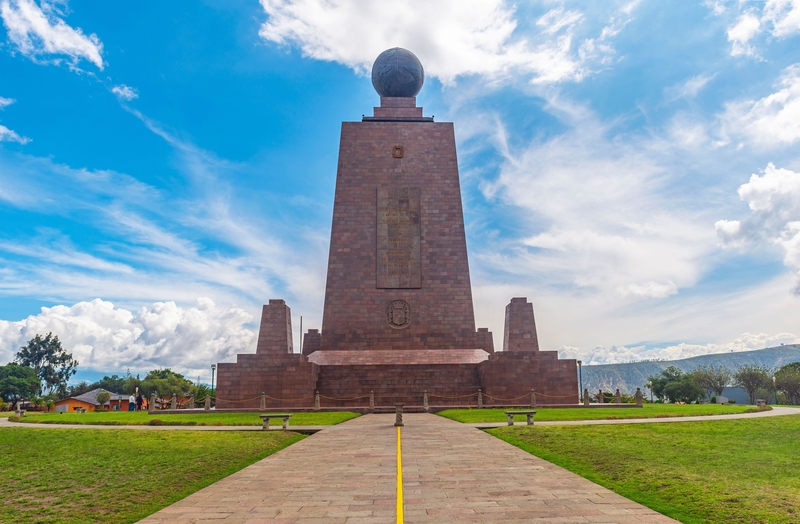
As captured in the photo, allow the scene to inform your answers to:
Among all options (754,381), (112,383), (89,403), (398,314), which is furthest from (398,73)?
(112,383)

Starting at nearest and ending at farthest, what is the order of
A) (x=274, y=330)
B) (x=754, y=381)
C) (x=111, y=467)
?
(x=111, y=467)
(x=274, y=330)
(x=754, y=381)

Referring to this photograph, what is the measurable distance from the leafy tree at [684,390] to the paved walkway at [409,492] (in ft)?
196

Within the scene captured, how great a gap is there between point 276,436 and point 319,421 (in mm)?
4270

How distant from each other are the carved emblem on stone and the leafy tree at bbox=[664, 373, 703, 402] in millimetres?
45578

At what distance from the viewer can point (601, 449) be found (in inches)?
393

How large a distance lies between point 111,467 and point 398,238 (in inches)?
898

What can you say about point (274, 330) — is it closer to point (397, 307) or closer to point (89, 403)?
point (397, 307)

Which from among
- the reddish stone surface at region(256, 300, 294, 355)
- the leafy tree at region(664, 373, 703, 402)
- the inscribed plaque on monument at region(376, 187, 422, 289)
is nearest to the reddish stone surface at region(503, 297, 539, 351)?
the inscribed plaque on monument at region(376, 187, 422, 289)

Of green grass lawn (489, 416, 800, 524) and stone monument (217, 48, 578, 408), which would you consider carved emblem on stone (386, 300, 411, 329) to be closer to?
stone monument (217, 48, 578, 408)

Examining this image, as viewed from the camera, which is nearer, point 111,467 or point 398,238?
point 111,467

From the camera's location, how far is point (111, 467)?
28.9ft

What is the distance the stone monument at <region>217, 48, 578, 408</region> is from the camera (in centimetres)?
2514

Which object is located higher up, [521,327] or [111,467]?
[521,327]

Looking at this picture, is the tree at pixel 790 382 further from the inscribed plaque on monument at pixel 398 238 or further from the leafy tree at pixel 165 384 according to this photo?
the leafy tree at pixel 165 384
